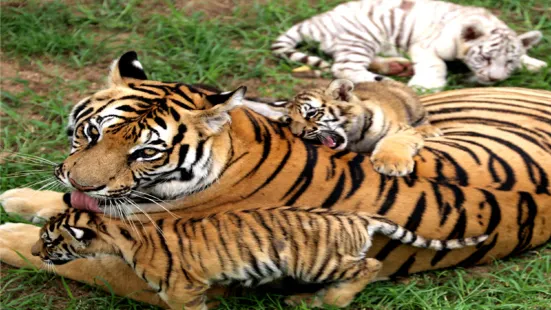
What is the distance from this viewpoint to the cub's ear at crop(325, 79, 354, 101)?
13.9 feet

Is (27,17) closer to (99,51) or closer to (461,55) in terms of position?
(99,51)

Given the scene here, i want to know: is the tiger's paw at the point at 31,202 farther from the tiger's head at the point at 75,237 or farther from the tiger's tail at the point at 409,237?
the tiger's tail at the point at 409,237

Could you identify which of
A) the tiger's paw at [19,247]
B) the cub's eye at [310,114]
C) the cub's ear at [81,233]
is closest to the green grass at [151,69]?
the tiger's paw at [19,247]

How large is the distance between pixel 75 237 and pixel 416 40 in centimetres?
359

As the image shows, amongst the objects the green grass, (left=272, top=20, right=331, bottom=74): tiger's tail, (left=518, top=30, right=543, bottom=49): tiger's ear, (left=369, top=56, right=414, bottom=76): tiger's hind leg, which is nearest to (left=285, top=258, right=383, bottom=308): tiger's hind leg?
the green grass

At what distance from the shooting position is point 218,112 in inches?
130

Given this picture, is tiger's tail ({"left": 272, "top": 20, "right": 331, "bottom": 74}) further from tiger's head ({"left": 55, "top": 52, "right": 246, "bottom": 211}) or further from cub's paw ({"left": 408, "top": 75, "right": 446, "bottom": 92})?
tiger's head ({"left": 55, "top": 52, "right": 246, "bottom": 211})

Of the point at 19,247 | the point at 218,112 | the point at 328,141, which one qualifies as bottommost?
the point at 19,247

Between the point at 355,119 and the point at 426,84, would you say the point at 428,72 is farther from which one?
the point at 355,119

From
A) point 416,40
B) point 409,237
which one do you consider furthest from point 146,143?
point 416,40

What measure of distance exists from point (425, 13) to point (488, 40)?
0.67 meters

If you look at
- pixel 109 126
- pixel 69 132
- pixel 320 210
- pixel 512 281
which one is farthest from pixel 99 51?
pixel 512 281

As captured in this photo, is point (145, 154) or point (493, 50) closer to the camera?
point (145, 154)

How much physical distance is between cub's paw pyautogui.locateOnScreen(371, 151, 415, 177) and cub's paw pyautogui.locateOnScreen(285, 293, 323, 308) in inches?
25.5
